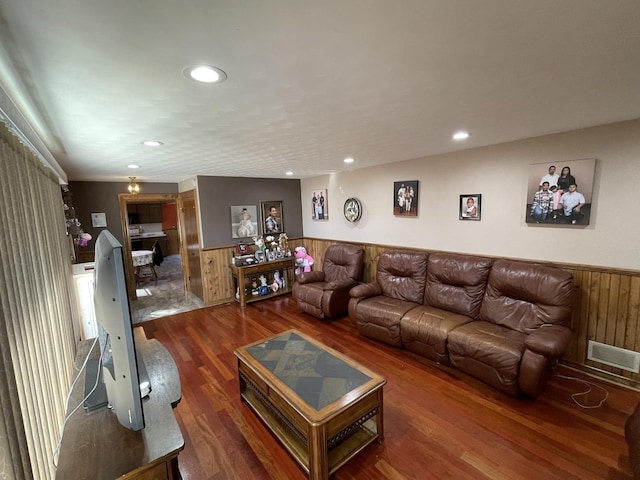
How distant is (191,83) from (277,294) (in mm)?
4347

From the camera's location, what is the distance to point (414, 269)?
11.7 feet

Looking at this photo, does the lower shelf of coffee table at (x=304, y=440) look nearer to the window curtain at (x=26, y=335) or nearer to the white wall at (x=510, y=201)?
the window curtain at (x=26, y=335)

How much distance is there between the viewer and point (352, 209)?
15.6ft

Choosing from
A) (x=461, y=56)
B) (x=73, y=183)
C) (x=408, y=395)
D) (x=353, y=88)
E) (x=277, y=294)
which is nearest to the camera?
(x=461, y=56)

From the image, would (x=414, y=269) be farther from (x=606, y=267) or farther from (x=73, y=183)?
A: (x=73, y=183)

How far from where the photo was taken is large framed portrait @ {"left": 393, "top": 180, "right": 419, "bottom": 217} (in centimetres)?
386

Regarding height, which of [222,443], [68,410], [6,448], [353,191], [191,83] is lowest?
[222,443]

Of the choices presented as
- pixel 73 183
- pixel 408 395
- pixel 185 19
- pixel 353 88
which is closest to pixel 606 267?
pixel 408 395

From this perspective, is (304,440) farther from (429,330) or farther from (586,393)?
(586,393)

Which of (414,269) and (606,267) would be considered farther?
(414,269)

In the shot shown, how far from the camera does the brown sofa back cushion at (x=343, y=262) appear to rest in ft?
14.3

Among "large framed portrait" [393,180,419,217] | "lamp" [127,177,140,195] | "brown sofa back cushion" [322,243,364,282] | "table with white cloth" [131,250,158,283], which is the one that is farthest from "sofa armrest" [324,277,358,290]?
"table with white cloth" [131,250,158,283]

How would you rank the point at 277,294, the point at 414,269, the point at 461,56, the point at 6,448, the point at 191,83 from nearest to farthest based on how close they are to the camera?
the point at 6,448 < the point at 461,56 < the point at 191,83 < the point at 414,269 < the point at 277,294

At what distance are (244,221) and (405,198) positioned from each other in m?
2.91
